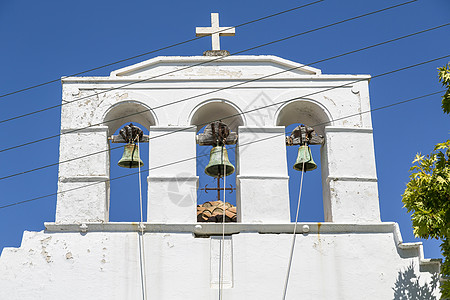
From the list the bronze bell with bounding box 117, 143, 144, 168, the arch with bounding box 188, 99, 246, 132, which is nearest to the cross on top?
the arch with bounding box 188, 99, 246, 132

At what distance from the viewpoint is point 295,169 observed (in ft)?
56.7

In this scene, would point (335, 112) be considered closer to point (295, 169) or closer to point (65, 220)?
point (295, 169)

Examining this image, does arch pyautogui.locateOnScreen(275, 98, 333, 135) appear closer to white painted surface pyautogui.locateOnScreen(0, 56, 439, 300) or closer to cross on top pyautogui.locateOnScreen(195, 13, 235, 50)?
white painted surface pyautogui.locateOnScreen(0, 56, 439, 300)

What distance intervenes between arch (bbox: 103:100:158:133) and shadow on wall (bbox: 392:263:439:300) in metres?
4.22

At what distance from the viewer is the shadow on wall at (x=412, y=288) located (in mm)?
15477

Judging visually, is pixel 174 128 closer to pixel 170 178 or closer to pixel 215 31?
pixel 170 178

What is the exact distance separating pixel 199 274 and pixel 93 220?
1752 mm

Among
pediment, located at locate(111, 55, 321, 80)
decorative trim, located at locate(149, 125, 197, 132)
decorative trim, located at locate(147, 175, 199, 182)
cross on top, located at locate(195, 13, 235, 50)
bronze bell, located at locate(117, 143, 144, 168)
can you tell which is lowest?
decorative trim, located at locate(147, 175, 199, 182)

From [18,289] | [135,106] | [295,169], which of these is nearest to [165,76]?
[135,106]

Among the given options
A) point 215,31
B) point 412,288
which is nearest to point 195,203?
point 215,31

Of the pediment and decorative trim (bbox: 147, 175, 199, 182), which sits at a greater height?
the pediment

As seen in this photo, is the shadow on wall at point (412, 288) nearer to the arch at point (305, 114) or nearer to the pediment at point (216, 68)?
the arch at point (305, 114)

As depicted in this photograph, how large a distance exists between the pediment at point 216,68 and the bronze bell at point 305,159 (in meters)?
1.10

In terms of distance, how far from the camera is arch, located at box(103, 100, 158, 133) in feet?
55.8
